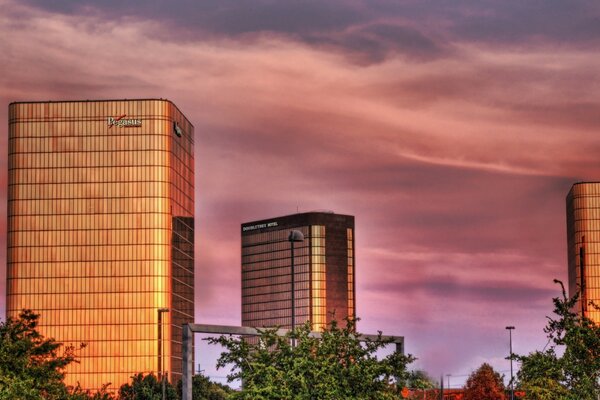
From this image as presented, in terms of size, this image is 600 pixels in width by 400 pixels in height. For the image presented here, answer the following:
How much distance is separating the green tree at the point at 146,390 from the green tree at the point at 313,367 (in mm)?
128940

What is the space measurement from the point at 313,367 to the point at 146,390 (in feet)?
433

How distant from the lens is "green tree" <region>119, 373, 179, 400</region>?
174887 millimetres

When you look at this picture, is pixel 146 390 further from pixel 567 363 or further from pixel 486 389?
pixel 567 363

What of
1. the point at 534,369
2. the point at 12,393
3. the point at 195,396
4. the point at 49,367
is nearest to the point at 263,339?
the point at 534,369

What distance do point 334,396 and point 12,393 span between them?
777 inches

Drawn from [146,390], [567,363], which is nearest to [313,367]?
[567,363]

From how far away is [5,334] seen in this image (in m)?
79.8

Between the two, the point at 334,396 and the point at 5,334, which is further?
the point at 5,334

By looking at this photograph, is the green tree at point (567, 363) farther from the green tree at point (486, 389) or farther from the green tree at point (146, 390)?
the green tree at point (486, 389)

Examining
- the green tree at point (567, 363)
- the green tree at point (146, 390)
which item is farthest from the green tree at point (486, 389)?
the green tree at point (567, 363)

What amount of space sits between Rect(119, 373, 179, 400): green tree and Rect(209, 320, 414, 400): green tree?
129m

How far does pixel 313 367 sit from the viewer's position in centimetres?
4541

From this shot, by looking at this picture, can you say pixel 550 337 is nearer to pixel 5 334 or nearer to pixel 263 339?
pixel 263 339

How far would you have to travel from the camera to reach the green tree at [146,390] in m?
175
